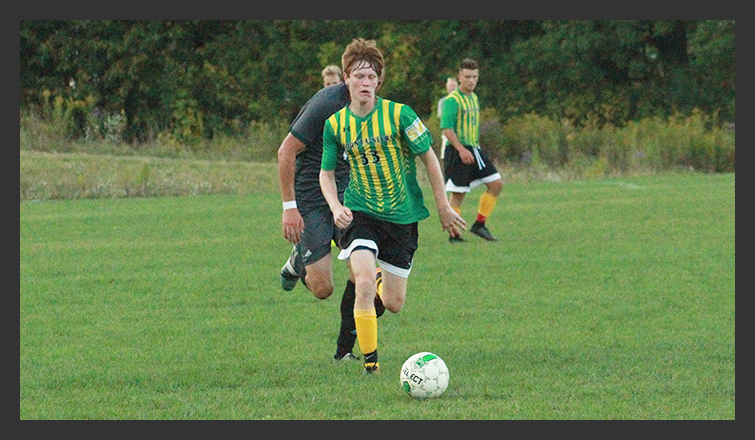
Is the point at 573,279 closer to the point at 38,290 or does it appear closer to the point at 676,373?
the point at 676,373

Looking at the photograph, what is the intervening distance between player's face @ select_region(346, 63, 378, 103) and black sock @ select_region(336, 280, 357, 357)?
1.57 metres

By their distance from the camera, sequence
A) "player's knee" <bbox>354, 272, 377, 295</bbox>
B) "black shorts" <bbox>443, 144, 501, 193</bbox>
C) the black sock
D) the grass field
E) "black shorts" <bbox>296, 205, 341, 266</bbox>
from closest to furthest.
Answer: the grass field
"player's knee" <bbox>354, 272, 377, 295</bbox>
the black sock
"black shorts" <bbox>296, 205, 341, 266</bbox>
"black shorts" <bbox>443, 144, 501, 193</bbox>

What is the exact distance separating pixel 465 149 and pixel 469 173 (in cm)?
37

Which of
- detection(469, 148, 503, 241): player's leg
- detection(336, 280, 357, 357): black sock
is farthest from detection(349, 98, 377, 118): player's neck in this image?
detection(469, 148, 503, 241): player's leg

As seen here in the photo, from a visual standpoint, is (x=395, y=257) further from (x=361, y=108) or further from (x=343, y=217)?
(x=361, y=108)

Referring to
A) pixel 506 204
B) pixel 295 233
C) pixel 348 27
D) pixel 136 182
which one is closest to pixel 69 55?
pixel 348 27

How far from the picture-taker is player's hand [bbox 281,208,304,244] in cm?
774

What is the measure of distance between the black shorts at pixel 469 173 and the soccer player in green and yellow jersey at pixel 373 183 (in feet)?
24.0

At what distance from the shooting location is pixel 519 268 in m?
12.8

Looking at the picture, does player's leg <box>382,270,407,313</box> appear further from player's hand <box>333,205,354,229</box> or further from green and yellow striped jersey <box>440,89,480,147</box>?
green and yellow striped jersey <box>440,89,480,147</box>

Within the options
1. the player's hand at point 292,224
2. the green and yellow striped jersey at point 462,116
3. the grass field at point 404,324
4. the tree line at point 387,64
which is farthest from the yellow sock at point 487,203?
the tree line at point 387,64

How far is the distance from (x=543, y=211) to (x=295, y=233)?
1161cm

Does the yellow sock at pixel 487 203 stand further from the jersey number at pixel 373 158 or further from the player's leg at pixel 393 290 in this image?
the jersey number at pixel 373 158

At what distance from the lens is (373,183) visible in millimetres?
7137
